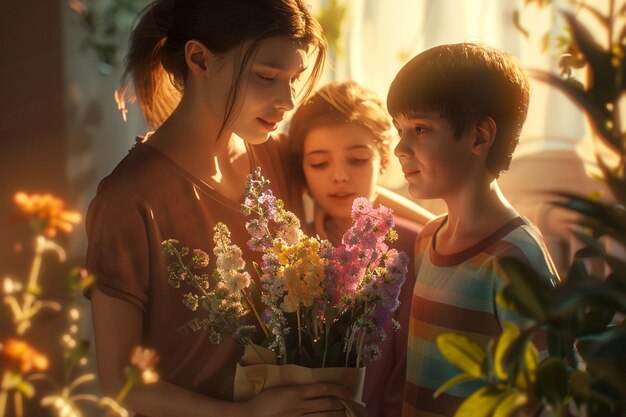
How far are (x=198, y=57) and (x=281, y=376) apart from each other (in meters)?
0.59

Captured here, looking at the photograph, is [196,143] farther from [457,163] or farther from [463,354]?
[463,354]

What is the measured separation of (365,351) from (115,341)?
41 centimetres

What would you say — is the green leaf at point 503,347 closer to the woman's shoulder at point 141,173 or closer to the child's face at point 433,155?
the child's face at point 433,155

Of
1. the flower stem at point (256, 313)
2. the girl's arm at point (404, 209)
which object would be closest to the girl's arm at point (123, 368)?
the flower stem at point (256, 313)

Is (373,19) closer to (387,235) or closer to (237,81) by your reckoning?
(237,81)

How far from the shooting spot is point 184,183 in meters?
1.51

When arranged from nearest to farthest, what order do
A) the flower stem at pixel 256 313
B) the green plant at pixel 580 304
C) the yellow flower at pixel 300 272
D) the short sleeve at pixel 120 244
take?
the green plant at pixel 580 304
the yellow flower at pixel 300 272
the flower stem at pixel 256 313
the short sleeve at pixel 120 244

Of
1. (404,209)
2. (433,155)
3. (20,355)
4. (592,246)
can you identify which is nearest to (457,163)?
(433,155)

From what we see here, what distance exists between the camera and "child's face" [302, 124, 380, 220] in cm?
174

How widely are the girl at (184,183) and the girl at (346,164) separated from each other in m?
0.18

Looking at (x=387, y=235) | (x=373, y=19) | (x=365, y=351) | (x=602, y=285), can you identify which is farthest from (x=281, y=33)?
(x=602, y=285)

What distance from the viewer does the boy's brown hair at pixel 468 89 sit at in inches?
55.5

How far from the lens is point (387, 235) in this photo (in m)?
1.29

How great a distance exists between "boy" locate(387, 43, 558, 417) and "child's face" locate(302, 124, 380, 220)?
28 centimetres
